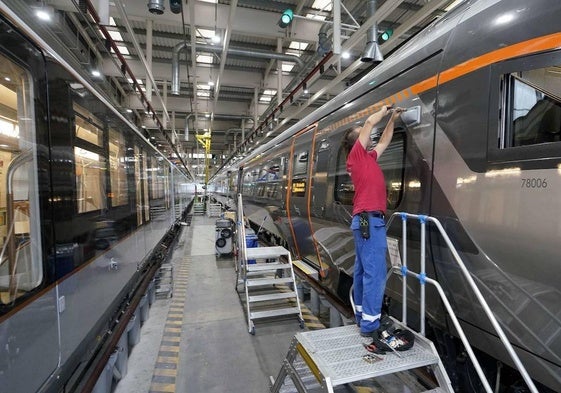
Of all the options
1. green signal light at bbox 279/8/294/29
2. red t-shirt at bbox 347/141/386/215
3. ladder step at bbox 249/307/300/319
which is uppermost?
green signal light at bbox 279/8/294/29

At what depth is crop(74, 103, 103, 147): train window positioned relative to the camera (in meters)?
2.53

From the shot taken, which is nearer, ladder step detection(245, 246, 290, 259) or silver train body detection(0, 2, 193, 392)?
silver train body detection(0, 2, 193, 392)

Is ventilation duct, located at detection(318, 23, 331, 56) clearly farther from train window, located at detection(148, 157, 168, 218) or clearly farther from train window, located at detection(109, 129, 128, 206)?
train window, located at detection(148, 157, 168, 218)

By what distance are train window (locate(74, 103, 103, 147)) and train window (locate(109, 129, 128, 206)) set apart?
1.40ft

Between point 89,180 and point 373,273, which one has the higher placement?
point 89,180

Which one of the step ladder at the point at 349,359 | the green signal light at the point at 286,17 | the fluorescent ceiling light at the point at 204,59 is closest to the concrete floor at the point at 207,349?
the step ladder at the point at 349,359

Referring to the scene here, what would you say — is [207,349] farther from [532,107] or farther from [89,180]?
Answer: [532,107]

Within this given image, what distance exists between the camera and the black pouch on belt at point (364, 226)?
2273 mm

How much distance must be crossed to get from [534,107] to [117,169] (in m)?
3.84

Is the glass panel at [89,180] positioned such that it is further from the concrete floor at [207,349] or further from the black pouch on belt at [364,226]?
the black pouch on belt at [364,226]

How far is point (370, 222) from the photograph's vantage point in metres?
2.29

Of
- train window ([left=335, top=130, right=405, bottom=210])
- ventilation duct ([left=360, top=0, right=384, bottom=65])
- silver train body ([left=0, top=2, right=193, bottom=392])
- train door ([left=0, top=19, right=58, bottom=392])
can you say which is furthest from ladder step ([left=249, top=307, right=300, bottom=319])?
ventilation duct ([left=360, top=0, right=384, bottom=65])

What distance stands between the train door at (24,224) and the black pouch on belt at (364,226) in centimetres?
197

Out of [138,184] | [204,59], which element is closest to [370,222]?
[138,184]
